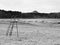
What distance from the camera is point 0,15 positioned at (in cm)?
4447

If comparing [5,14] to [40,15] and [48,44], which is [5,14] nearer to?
[40,15]

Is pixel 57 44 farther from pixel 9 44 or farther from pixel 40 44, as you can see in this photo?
pixel 9 44

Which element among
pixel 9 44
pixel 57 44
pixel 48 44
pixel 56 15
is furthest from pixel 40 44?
pixel 56 15

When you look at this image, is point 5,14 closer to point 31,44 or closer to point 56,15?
point 56,15

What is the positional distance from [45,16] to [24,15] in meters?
7.15

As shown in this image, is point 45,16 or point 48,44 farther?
point 45,16

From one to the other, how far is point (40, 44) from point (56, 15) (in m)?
38.3

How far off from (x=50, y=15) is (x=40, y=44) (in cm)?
3877

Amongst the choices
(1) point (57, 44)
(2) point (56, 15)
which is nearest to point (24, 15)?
(2) point (56, 15)

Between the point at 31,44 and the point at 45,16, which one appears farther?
the point at 45,16

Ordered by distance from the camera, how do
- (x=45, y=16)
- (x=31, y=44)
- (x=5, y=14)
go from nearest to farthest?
(x=31, y=44) → (x=5, y=14) → (x=45, y=16)

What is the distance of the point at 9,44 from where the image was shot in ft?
31.1

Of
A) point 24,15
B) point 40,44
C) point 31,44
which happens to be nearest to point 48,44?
point 40,44

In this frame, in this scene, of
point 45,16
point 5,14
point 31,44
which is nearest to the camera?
point 31,44
